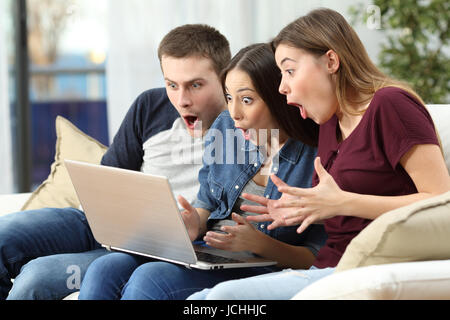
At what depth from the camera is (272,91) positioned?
65.2 inches

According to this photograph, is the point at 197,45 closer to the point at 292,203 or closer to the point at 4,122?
the point at 292,203

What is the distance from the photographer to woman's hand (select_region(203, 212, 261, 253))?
1527 millimetres

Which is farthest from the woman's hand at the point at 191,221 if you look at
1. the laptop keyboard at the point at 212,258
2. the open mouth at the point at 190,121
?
the open mouth at the point at 190,121

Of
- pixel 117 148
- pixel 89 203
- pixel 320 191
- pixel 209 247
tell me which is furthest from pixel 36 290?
pixel 320 191

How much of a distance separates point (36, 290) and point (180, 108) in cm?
65

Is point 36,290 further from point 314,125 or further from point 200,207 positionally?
point 314,125

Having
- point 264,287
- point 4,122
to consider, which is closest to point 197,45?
point 264,287

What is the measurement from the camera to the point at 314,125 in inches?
66.7

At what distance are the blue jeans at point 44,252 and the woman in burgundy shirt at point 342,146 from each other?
0.56 meters

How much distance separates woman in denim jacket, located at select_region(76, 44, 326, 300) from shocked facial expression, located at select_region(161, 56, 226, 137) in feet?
0.31

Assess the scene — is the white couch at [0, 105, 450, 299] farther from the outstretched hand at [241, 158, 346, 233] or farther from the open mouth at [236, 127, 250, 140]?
the open mouth at [236, 127, 250, 140]

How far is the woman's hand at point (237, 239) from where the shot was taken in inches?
60.1

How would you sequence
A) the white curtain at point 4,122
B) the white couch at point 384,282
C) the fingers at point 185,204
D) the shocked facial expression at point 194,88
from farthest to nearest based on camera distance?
the white curtain at point 4,122
the shocked facial expression at point 194,88
the fingers at point 185,204
the white couch at point 384,282

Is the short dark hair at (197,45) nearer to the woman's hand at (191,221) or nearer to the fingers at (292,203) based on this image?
the woman's hand at (191,221)
